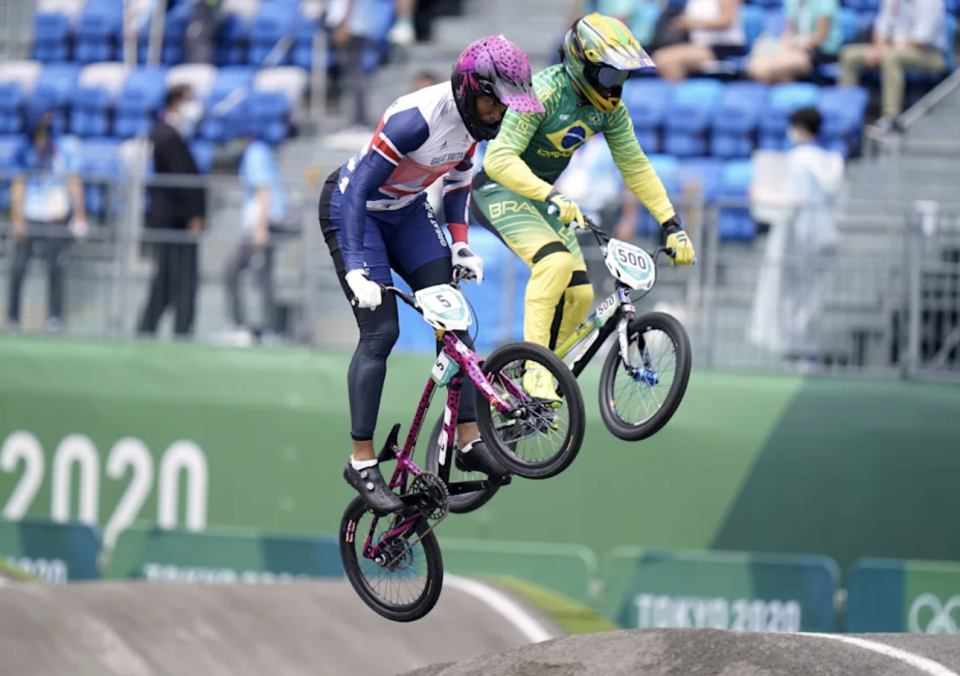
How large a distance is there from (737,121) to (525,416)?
8766 millimetres

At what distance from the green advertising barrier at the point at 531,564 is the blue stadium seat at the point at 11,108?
902 centimetres

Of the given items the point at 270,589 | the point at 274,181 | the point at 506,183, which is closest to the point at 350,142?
the point at 274,181

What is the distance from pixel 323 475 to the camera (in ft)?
43.4

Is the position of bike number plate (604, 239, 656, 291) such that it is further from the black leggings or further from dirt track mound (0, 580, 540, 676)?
dirt track mound (0, 580, 540, 676)

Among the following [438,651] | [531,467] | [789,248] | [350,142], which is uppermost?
[350,142]

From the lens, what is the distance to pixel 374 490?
726 centimetres

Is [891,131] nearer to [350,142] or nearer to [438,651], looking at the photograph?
[350,142]

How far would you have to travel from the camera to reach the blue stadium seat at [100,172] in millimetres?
13312

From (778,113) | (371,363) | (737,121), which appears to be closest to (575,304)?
(371,363)

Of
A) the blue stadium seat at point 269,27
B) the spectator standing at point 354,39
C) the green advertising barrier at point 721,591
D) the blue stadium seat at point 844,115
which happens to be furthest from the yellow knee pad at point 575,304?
the blue stadium seat at point 269,27

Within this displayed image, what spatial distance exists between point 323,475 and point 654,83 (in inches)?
210

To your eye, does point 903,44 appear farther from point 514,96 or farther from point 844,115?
point 514,96

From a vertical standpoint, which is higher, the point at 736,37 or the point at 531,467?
the point at 736,37

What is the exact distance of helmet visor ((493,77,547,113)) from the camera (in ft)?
22.1
